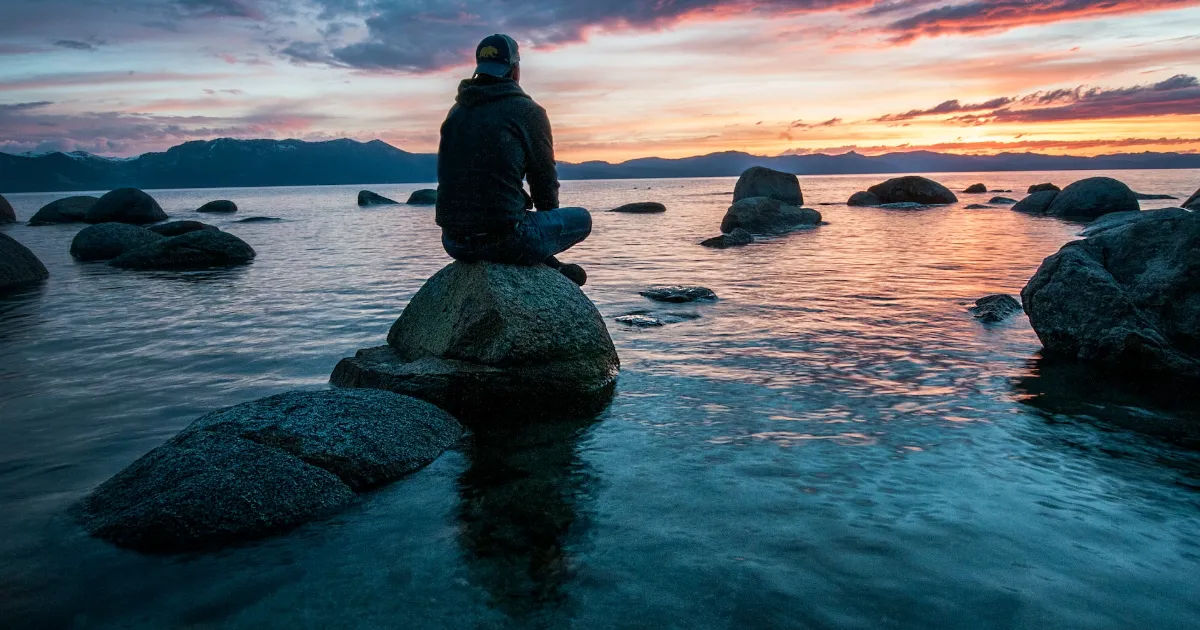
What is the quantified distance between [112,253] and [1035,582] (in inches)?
958

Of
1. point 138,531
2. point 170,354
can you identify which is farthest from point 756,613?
point 170,354

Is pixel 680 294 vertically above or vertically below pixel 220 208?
below

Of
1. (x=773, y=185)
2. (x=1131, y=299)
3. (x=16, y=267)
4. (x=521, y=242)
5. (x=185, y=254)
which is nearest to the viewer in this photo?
(x=521, y=242)

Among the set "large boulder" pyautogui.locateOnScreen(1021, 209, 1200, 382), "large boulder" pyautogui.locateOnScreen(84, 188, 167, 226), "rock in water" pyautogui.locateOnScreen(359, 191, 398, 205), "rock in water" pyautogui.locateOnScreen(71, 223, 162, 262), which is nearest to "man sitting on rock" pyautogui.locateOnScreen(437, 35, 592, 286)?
"large boulder" pyautogui.locateOnScreen(1021, 209, 1200, 382)

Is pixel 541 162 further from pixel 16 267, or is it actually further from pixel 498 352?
pixel 16 267

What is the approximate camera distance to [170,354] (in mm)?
8797

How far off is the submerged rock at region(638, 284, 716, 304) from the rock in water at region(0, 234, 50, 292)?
1340 centimetres

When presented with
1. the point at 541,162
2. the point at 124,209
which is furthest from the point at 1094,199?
the point at 124,209

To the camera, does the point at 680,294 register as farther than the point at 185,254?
No

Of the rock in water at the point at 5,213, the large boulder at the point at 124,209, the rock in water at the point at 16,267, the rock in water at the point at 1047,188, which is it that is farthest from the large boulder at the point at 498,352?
the rock in water at the point at 5,213

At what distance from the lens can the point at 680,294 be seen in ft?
40.3

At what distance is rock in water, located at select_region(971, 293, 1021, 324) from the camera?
10.2 metres

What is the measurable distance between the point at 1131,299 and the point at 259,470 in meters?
8.98

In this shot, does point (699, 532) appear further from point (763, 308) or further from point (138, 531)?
point (763, 308)
